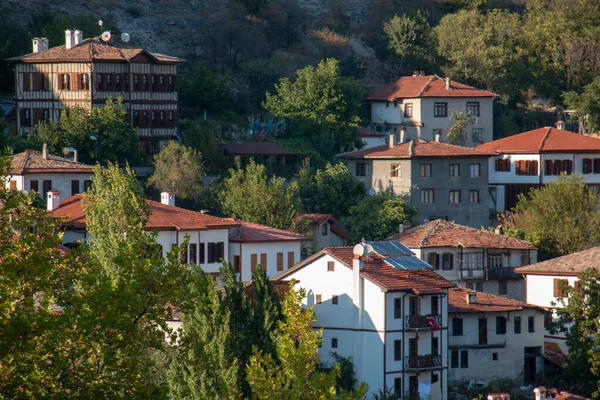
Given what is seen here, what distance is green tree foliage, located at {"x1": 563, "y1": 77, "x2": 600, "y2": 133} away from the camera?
8956 centimetres

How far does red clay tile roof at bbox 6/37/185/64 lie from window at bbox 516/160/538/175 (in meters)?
21.0

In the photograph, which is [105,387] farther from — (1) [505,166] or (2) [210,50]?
(2) [210,50]

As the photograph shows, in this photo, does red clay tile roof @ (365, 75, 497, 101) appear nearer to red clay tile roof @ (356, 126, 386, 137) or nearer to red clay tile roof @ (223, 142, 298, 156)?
red clay tile roof @ (356, 126, 386, 137)

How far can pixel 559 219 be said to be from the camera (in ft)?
235

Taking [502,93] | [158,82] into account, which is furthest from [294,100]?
[502,93]

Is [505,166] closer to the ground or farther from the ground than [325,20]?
closer to the ground

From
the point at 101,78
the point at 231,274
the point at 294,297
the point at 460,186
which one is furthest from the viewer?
the point at 460,186

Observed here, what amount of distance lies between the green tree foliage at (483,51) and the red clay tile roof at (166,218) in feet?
114

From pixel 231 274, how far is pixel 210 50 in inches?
1740

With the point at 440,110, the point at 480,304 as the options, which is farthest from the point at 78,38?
the point at 480,304

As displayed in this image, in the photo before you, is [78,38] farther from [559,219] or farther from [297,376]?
[297,376]

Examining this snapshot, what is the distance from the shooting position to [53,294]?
2366cm

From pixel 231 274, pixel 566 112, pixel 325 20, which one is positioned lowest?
pixel 231 274

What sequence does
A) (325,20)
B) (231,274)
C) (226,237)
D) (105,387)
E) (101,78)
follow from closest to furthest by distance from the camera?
(105,387) < (231,274) < (226,237) < (101,78) < (325,20)
